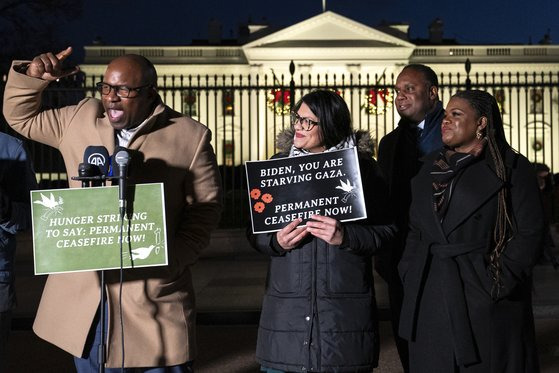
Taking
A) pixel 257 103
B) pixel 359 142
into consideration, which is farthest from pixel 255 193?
pixel 257 103

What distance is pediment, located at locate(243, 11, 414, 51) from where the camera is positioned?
5550cm

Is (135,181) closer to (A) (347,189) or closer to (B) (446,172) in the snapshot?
(A) (347,189)

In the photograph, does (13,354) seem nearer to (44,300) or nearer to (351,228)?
(44,300)

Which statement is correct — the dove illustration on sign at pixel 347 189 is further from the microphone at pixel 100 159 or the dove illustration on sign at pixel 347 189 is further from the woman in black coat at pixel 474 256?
the microphone at pixel 100 159

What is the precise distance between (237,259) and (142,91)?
11.0m

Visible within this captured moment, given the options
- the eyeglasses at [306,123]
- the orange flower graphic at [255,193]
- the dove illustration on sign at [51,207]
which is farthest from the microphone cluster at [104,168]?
the eyeglasses at [306,123]

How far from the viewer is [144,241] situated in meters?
2.73

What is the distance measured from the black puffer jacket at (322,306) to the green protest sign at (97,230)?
641 millimetres

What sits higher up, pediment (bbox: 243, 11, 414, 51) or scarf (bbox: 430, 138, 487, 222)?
pediment (bbox: 243, 11, 414, 51)

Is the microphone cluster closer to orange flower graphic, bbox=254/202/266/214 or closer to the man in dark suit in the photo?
orange flower graphic, bbox=254/202/266/214

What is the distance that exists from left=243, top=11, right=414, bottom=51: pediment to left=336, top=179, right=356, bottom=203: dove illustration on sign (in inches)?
2095

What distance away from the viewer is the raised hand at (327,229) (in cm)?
309

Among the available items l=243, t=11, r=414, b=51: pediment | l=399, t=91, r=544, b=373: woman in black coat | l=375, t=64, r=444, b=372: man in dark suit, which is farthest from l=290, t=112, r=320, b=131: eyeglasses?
l=243, t=11, r=414, b=51: pediment

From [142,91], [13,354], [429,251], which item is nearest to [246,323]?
[13,354]
